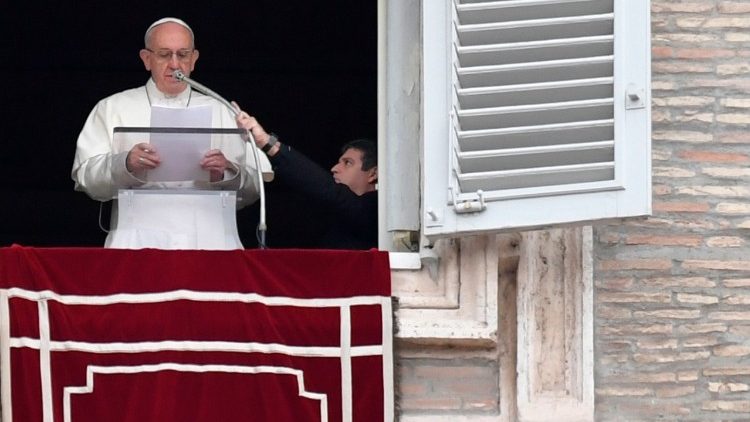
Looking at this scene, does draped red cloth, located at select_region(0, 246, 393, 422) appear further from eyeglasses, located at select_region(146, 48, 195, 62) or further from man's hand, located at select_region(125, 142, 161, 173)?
eyeglasses, located at select_region(146, 48, 195, 62)

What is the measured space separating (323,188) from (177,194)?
1.67ft

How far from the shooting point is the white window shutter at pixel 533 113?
26.4ft

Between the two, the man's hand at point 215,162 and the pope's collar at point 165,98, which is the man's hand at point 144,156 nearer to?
the man's hand at point 215,162

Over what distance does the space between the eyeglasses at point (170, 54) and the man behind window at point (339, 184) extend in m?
0.49

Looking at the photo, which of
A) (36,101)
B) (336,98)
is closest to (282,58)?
(336,98)

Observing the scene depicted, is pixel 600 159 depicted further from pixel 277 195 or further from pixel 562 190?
pixel 277 195

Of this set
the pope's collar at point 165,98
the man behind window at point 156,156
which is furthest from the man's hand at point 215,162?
the pope's collar at point 165,98

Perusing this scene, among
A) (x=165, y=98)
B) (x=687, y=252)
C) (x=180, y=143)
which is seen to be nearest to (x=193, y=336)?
(x=180, y=143)

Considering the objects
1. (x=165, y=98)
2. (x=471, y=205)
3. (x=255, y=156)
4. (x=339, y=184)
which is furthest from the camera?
(x=165, y=98)

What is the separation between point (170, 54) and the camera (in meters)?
8.95

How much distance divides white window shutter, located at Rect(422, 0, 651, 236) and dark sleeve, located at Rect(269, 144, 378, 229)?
20.6 inches

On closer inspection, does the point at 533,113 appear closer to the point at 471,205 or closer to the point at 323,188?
the point at 471,205

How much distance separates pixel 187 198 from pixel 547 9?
4.35 feet

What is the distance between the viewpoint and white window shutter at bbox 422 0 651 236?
8.05m
